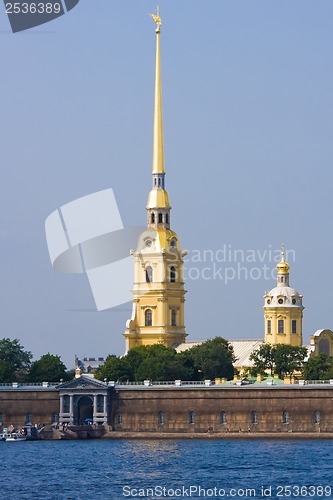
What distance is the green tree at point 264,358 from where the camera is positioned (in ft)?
448

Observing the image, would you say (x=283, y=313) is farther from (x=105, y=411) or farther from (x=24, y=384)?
(x=105, y=411)

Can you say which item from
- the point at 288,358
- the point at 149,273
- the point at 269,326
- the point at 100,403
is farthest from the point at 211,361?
the point at 149,273

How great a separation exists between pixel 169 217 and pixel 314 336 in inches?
559

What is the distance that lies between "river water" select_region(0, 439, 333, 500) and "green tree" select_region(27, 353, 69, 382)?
18.4m

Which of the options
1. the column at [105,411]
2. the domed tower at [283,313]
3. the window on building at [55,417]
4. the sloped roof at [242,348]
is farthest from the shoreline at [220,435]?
the domed tower at [283,313]

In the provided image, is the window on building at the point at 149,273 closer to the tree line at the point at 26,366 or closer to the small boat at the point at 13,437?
the tree line at the point at 26,366

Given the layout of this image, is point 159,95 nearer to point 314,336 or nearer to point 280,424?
point 314,336

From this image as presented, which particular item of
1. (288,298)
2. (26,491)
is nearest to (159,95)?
(288,298)

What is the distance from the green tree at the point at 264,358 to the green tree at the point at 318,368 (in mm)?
3765

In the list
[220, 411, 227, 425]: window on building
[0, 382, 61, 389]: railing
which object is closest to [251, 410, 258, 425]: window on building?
[220, 411, 227, 425]: window on building

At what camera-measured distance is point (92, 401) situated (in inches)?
5069

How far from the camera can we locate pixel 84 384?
129 m

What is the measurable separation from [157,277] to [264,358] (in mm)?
11951

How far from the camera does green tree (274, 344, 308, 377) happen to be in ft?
446
